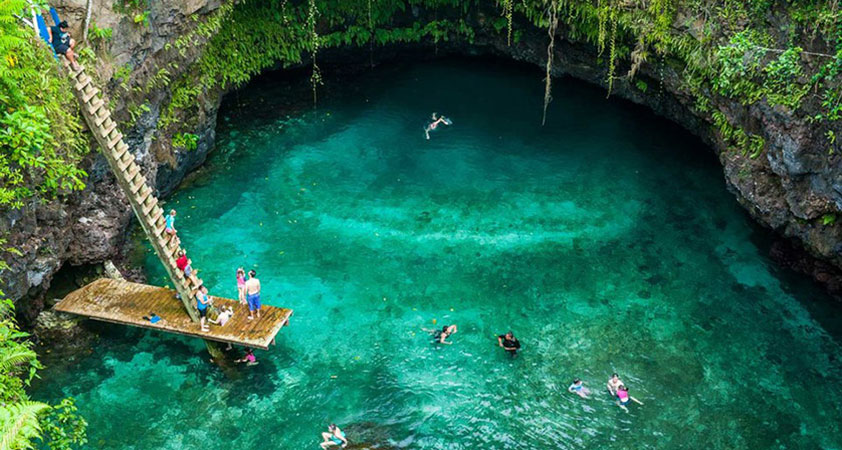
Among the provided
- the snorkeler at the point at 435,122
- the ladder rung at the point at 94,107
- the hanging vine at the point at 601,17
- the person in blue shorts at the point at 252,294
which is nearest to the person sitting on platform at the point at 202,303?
the person in blue shorts at the point at 252,294

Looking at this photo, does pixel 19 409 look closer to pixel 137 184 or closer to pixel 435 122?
pixel 137 184

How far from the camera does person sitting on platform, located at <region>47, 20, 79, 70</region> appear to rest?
50.6ft

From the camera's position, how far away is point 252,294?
54.4 feet

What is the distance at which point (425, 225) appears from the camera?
21531mm

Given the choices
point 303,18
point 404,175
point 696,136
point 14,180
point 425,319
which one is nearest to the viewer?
point 14,180

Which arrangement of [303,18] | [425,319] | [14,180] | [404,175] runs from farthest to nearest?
[303,18], [404,175], [425,319], [14,180]

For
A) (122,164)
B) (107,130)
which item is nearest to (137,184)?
(122,164)

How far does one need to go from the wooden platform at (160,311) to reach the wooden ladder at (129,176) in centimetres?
56

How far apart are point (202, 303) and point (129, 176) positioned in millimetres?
3486

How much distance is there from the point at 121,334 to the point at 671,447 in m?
14.1

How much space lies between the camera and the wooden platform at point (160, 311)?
16.4 meters

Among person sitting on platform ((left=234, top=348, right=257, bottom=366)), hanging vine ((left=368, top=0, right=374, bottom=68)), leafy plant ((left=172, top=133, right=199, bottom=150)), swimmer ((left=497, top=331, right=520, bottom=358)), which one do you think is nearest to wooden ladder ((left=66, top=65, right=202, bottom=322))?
person sitting on platform ((left=234, top=348, right=257, bottom=366))

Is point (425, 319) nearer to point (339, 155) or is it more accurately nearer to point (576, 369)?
point (576, 369)

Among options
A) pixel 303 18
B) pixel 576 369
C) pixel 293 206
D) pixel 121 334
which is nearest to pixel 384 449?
pixel 576 369
